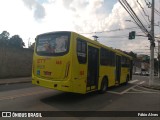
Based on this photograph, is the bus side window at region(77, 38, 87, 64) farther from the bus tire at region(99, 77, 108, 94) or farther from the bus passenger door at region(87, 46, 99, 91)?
the bus tire at region(99, 77, 108, 94)

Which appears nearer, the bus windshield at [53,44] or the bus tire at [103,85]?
the bus windshield at [53,44]

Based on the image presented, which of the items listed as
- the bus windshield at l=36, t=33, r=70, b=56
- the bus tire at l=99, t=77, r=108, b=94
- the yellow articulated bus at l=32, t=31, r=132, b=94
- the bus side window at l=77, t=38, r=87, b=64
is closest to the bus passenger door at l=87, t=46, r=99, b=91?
the yellow articulated bus at l=32, t=31, r=132, b=94

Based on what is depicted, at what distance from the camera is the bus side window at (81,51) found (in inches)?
435

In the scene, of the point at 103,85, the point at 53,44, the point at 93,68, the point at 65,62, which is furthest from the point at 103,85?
the point at 53,44

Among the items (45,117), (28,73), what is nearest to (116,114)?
(45,117)

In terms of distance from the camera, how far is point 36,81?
1141 centimetres

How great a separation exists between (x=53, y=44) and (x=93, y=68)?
2.92m

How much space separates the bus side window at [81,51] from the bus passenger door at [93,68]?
0.58m

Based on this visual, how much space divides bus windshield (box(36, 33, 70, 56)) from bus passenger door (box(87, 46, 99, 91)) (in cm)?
187

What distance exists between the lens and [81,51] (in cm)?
1127

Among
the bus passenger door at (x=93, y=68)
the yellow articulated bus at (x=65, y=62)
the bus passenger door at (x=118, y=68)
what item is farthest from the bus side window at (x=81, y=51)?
the bus passenger door at (x=118, y=68)

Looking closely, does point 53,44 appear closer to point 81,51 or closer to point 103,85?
point 81,51

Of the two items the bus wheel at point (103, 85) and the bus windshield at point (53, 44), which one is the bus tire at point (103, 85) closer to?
the bus wheel at point (103, 85)

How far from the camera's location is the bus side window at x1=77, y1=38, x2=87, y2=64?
11.0 meters
